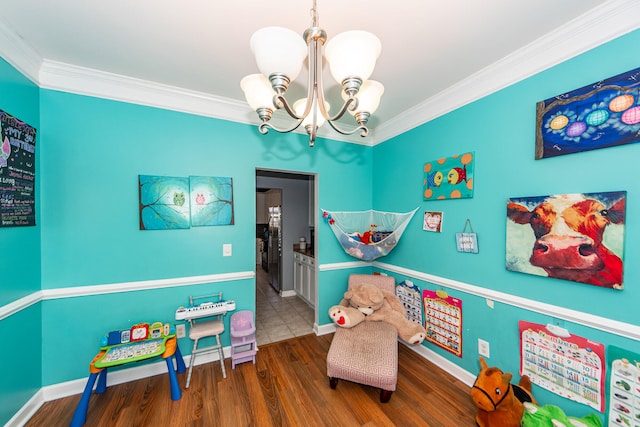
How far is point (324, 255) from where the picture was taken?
9.52 feet

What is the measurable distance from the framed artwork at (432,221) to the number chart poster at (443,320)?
0.61m

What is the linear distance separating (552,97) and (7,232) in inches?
145

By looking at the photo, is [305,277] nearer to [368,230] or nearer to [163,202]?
[368,230]

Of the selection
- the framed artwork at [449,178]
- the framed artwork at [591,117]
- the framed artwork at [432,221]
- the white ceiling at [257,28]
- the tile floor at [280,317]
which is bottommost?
the tile floor at [280,317]

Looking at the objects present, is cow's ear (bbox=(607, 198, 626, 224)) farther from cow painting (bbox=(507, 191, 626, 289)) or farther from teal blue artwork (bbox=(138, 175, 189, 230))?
teal blue artwork (bbox=(138, 175, 189, 230))

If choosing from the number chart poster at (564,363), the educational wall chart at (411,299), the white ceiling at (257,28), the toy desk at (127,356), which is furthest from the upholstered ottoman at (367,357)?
the white ceiling at (257,28)

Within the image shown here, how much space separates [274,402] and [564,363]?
203cm

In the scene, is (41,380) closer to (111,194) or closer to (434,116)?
(111,194)

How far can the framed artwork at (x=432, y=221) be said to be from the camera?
225 cm

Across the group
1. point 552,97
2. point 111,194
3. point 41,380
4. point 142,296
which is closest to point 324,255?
point 142,296

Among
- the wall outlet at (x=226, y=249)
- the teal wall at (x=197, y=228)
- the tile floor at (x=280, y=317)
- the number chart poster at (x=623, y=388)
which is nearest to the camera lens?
the number chart poster at (x=623, y=388)

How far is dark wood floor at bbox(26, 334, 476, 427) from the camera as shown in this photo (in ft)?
5.43

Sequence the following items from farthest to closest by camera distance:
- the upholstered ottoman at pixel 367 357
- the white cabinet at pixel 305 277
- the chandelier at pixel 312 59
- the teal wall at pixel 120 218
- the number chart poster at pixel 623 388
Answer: the white cabinet at pixel 305 277 < the teal wall at pixel 120 218 < the upholstered ottoman at pixel 367 357 < the number chart poster at pixel 623 388 < the chandelier at pixel 312 59

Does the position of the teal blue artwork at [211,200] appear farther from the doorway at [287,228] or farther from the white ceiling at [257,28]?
the doorway at [287,228]
